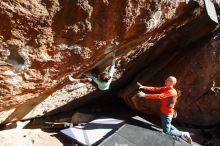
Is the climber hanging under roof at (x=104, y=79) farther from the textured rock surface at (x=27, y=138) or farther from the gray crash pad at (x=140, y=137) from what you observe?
the textured rock surface at (x=27, y=138)

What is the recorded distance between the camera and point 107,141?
6688 millimetres

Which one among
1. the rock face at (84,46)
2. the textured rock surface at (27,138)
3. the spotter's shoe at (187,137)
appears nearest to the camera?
the rock face at (84,46)

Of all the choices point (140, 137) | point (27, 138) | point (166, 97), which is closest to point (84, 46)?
point (166, 97)

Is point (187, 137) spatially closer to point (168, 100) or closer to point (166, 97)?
point (168, 100)

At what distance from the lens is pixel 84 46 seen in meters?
5.60

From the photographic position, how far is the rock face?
4688mm

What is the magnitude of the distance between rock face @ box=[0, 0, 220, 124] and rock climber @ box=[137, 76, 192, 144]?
1045mm

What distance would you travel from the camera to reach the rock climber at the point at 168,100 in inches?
266

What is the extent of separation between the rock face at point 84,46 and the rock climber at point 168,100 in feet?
3.43

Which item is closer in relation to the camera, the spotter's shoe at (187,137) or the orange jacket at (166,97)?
the orange jacket at (166,97)

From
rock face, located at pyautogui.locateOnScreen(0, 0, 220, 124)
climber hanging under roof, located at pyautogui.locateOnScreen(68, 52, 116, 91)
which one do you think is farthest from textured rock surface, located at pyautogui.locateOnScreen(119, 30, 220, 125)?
climber hanging under roof, located at pyautogui.locateOnScreen(68, 52, 116, 91)

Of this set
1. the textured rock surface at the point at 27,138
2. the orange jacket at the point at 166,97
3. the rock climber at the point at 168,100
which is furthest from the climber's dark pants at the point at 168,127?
the textured rock surface at the point at 27,138

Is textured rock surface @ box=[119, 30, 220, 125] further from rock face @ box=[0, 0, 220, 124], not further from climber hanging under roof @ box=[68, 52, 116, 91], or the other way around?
climber hanging under roof @ box=[68, 52, 116, 91]

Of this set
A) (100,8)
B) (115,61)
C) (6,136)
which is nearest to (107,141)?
(115,61)
